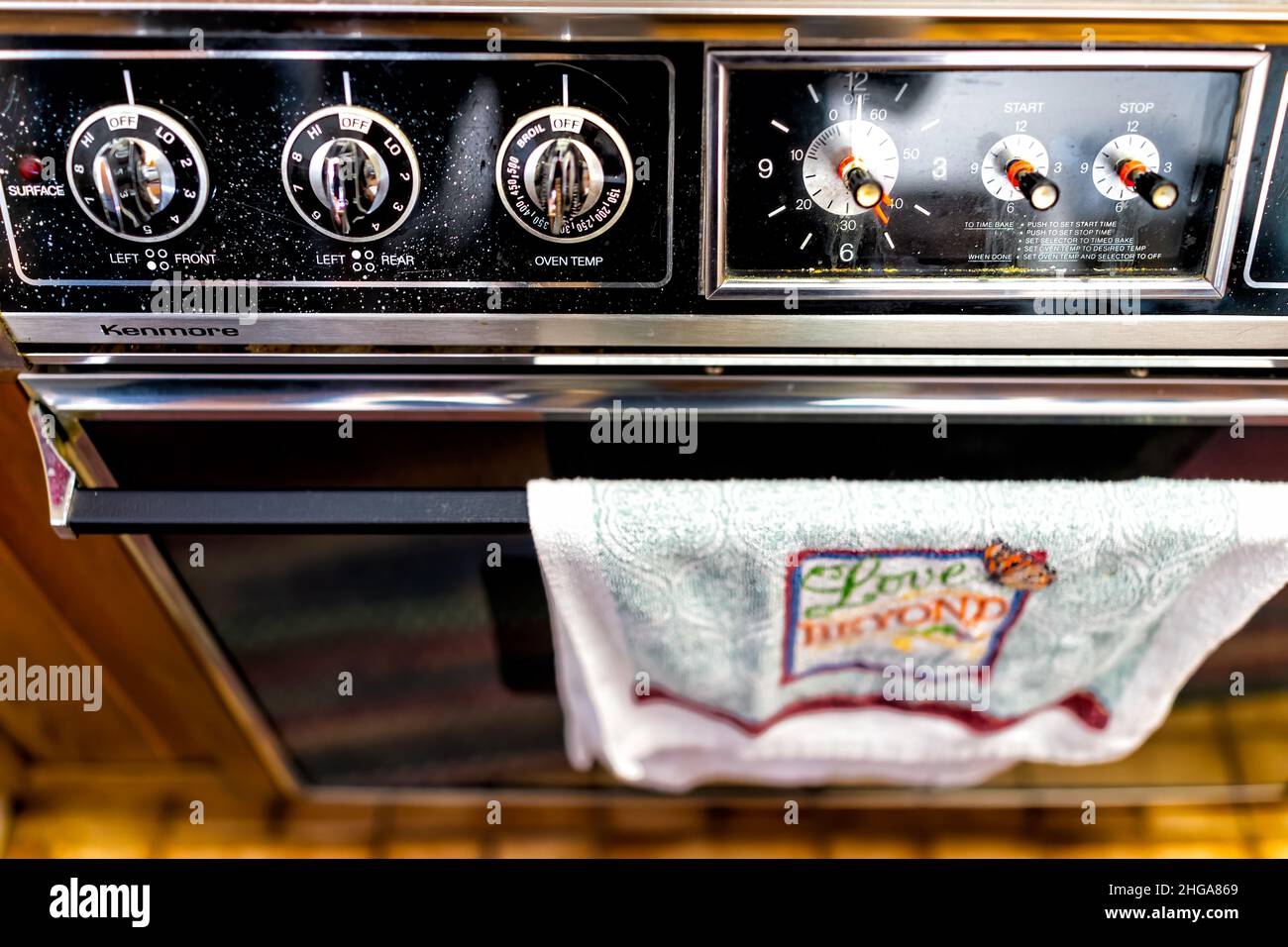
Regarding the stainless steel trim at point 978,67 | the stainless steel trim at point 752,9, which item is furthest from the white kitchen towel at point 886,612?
the stainless steel trim at point 752,9

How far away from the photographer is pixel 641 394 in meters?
0.46

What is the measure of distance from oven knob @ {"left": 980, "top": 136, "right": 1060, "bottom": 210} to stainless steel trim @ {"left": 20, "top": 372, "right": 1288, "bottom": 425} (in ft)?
0.34

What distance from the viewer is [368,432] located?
0.47m

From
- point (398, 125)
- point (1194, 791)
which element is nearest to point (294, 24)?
point (398, 125)

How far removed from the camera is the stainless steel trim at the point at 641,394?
17.7 inches

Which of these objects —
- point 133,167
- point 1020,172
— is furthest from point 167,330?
point 1020,172

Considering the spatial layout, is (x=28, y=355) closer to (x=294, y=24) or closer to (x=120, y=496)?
(x=120, y=496)

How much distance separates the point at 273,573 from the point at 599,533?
264 mm
